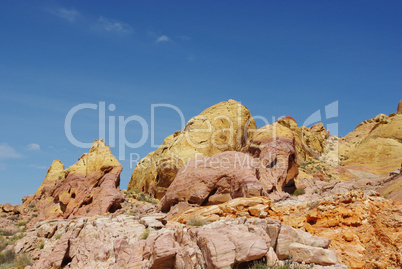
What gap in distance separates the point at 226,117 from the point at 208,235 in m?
29.4

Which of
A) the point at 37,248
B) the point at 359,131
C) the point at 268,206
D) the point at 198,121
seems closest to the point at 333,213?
the point at 268,206

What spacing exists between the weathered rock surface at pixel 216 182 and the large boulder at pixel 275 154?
3807 mm

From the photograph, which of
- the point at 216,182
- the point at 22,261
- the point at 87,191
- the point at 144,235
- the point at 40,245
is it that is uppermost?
the point at 216,182

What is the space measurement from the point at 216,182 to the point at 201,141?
57.9 ft

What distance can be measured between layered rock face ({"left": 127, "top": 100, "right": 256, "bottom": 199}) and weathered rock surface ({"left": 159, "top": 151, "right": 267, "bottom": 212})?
13281 millimetres

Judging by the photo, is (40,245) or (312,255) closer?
(312,255)

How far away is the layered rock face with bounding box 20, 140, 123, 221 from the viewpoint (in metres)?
28.4

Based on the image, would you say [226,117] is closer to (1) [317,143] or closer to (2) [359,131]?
(1) [317,143]

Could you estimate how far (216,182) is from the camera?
19.6 metres

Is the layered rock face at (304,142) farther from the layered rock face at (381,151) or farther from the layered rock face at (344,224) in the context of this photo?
the layered rock face at (344,224)

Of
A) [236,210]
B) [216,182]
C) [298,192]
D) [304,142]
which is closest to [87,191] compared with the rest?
[216,182]

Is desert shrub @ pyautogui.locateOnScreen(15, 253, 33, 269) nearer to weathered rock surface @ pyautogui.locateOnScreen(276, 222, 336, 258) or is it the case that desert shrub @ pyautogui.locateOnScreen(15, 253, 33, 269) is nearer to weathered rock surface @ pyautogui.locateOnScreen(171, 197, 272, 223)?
weathered rock surface @ pyautogui.locateOnScreen(171, 197, 272, 223)

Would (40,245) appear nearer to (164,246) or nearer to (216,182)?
(216,182)

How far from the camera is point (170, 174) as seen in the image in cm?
3438
